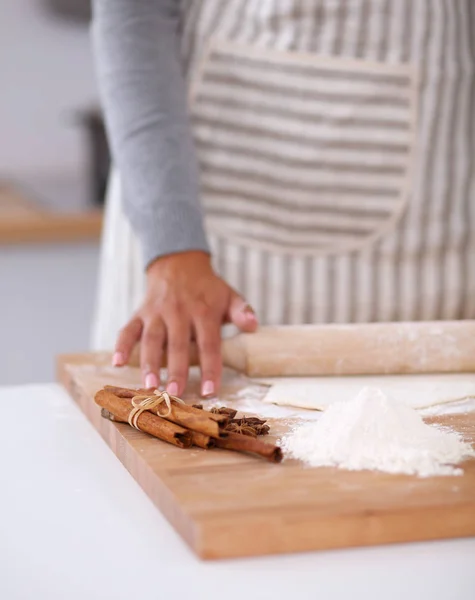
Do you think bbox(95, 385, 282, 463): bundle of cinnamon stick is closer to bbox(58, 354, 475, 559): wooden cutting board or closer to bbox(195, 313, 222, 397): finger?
bbox(58, 354, 475, 559): wooden cutting board

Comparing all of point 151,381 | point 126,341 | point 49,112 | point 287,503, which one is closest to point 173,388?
point 151,381

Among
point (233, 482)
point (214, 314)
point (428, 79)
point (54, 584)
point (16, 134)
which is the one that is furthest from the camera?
point (16, 134)

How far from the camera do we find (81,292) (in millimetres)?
2738

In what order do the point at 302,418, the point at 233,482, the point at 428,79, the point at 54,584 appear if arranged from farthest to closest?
the point at 428,79, the point at 302,418, the point at 233,482, the point at 54,584

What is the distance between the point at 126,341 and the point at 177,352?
0.08 m

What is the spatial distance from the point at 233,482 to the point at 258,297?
717 mm

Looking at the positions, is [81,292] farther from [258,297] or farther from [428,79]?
[428,79]

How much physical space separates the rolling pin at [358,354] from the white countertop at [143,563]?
40 centimetres

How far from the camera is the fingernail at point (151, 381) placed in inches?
39.3

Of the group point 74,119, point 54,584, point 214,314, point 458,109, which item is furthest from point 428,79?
point 74,119

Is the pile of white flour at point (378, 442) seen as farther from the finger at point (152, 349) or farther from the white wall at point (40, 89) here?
the white wall at point (40, 89)

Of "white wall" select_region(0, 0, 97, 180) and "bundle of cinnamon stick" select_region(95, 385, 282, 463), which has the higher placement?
"white wall" select_region(0, 0, 97, 180)

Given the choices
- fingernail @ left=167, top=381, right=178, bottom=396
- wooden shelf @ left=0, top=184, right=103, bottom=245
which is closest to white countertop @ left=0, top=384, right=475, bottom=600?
fingernail @ left=167, top=381, right=178, bottom=396

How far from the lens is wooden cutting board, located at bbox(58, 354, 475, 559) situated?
1.96ft
